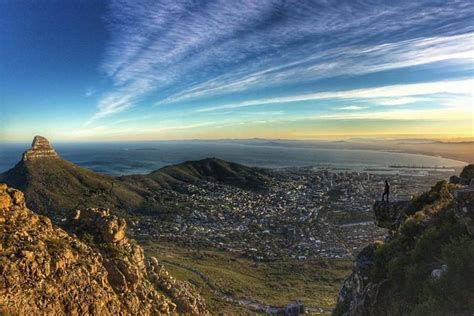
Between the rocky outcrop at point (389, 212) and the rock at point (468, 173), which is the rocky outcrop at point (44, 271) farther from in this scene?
the rock at point (468, 173)

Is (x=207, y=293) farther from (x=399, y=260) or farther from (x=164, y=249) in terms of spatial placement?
(x=399, y=260)

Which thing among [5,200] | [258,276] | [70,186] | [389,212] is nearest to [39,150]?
[70,186]

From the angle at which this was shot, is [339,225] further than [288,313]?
Yes

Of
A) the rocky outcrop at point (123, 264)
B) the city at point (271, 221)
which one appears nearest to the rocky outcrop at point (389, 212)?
the rocky outcrop at point (123, 264)

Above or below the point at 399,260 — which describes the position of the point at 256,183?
below

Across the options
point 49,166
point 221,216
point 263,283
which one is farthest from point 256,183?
point 263,283

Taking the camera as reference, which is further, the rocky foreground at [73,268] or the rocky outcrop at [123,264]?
the rocky outcrop at [123,264]
